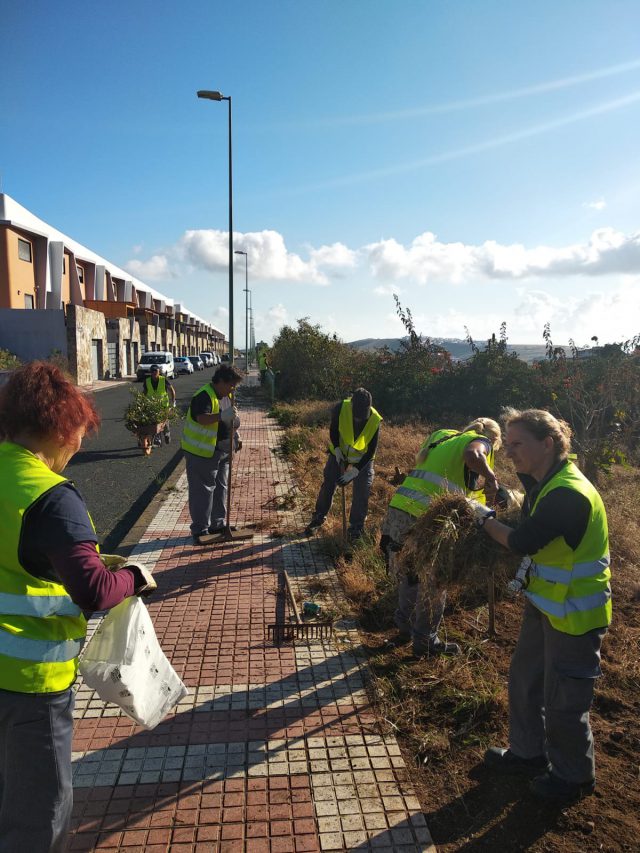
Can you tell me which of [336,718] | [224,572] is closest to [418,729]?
[336,718]

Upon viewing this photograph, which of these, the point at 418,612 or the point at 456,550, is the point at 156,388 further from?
the point at 456,550

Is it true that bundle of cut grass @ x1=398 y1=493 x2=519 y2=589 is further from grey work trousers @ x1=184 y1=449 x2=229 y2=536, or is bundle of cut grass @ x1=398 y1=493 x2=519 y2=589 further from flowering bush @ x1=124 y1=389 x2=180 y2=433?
flowering bush @ x1=124 y1=389 x2=180 y2=433

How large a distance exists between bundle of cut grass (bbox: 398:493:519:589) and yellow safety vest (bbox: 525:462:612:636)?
0.50 m

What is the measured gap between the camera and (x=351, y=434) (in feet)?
19.1

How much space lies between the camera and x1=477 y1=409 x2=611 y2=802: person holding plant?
2.40 metres

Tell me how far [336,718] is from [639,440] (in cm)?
943

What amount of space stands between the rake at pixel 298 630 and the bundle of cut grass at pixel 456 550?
1169 millimetres

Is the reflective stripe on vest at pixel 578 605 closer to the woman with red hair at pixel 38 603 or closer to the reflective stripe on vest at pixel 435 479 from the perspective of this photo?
the reflective stripe on vest at pixel 435 479

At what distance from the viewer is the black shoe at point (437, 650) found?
370 cm

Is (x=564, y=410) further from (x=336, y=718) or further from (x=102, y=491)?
(x=336, y=718)

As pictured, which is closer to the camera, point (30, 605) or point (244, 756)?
point (30, 605)

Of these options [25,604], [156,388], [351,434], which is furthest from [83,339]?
[25,604]

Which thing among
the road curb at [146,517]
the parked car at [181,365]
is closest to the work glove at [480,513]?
the road curb at [146,517]

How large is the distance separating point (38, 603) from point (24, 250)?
113ft
